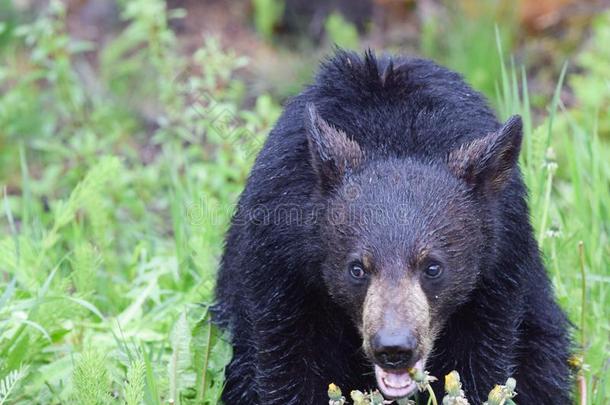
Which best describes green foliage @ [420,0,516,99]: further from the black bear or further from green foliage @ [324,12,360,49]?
the black bear

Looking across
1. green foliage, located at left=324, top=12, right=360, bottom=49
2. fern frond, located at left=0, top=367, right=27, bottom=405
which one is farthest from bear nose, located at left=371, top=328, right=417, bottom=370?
green foliage, located at left=324, top=12, right=360, bottom=49

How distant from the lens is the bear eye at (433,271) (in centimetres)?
421

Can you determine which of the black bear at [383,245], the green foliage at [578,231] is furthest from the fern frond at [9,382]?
the green foliage at [578,231]

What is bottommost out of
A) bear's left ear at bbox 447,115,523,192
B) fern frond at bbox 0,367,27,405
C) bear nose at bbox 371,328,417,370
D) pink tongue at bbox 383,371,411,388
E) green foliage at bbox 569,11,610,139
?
fern frond at bbox 0,367,27,405

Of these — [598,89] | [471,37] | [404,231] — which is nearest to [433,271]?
[404,231]

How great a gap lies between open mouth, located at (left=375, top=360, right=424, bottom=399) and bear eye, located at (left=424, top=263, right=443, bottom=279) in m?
0.32

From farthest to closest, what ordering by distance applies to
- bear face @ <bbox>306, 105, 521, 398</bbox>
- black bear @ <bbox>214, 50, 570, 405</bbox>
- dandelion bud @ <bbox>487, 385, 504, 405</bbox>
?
black bear @ <bbox>214, 50, 570, 405</bbox>
bear face @ <bbox>306, 105, 521, 398</bbox>
dandelion bud @ <bbox>487, 385, 504, 405</bbox>

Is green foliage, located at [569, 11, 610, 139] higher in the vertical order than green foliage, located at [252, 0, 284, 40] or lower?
lower

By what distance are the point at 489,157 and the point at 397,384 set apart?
0.90 metres

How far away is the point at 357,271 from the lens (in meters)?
4.25

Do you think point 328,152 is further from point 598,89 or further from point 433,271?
point 598,89

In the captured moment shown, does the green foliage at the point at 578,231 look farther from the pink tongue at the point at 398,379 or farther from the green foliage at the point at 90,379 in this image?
the green foliage at the point at 90,379

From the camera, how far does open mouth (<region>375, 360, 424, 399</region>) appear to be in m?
4.14

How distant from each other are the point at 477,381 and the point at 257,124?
280cm
